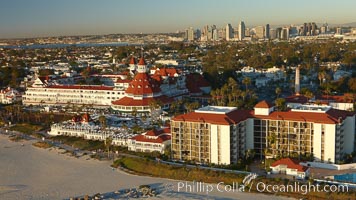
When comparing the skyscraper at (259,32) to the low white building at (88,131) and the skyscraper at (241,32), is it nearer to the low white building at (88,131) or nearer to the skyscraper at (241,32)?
the skyscraper at (241,32)

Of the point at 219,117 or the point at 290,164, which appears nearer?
the point at 290,164

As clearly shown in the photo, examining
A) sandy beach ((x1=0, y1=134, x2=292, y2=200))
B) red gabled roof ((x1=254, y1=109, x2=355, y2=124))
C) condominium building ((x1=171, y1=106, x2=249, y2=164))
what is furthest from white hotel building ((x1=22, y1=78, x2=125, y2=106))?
red gabled roof ((x1=254, y1=109, x2=355, y2=124))

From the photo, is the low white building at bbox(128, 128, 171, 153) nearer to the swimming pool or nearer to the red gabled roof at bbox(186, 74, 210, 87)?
the swimming pool

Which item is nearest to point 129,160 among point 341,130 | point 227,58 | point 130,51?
point 341,130

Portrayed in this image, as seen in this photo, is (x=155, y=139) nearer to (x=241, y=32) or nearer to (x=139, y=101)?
(x=139, y=101)

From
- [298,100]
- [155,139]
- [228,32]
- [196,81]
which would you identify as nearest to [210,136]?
[155,139]

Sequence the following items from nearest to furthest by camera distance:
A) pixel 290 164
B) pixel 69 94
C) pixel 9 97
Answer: pixel 290 164
pixel 69 94
pixel 9 97
